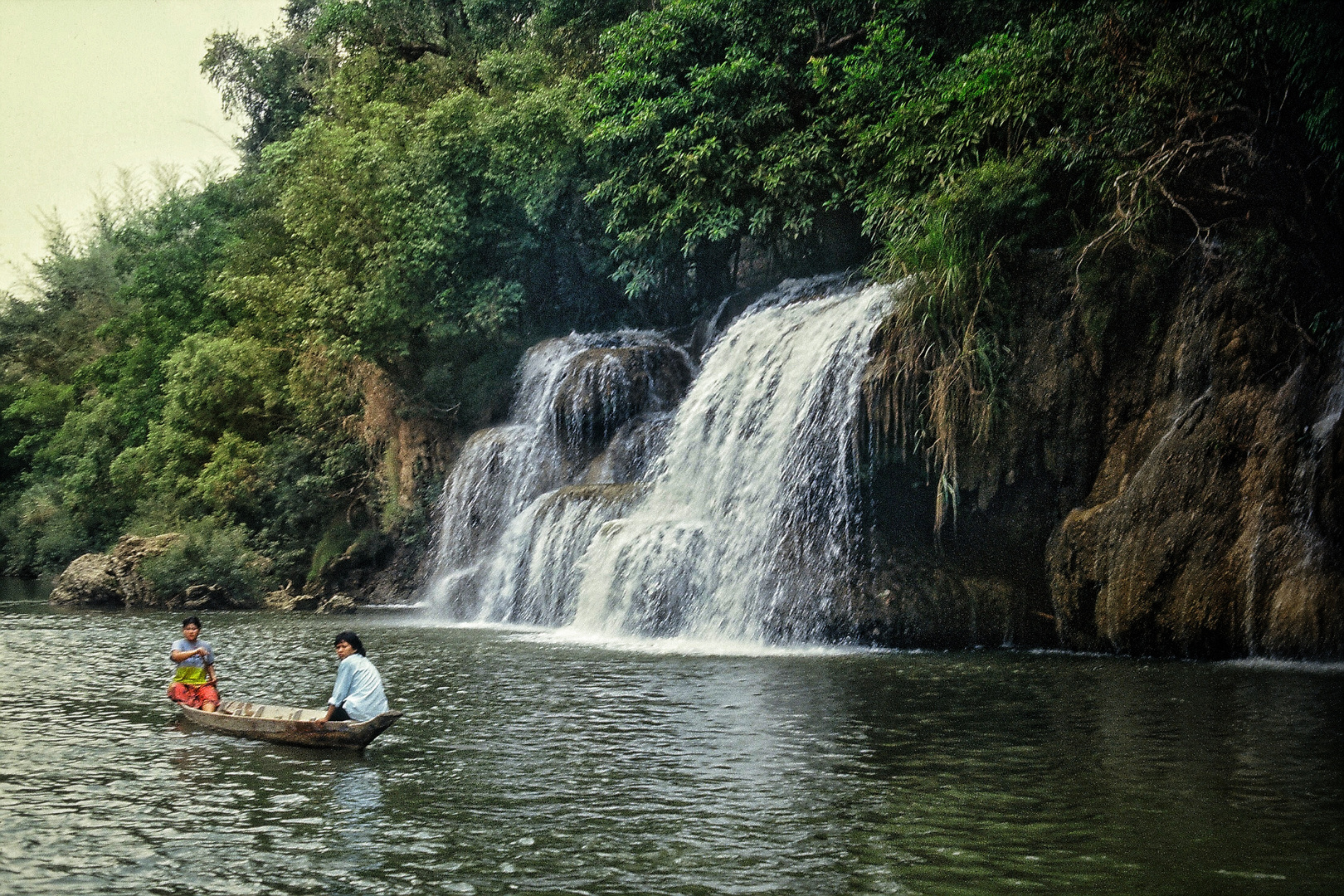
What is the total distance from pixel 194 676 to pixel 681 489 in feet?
31.3

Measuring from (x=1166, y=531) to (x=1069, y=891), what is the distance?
363 inches

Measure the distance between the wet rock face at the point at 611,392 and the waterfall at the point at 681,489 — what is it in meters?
0.03

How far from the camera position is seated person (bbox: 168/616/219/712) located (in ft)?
38.7

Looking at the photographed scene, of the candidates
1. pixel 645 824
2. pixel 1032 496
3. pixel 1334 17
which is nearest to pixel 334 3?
pixel 1032 496

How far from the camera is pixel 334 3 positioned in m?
37.3

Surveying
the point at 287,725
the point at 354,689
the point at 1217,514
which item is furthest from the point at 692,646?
the point at 287,725

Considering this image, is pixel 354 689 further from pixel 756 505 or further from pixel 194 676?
pixel 756 505

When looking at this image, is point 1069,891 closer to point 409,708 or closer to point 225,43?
point 409,708

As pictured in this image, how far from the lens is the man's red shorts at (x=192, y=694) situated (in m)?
11.8

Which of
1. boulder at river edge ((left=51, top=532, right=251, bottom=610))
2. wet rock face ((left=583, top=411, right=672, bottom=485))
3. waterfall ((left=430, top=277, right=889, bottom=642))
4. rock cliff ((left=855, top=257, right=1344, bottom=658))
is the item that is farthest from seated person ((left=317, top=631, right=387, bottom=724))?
boulder at river edge ((left=51, top=532, right=251, bottom=610))

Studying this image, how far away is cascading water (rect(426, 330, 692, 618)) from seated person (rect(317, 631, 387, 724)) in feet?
41.0

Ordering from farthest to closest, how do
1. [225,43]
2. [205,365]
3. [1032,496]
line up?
[225,43] → [205,365] → [1032,496]

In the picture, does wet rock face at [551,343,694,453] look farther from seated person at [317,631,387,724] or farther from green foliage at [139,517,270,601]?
seated person at [317,631,387,724]

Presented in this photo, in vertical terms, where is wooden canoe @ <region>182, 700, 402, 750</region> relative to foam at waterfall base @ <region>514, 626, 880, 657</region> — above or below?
below
